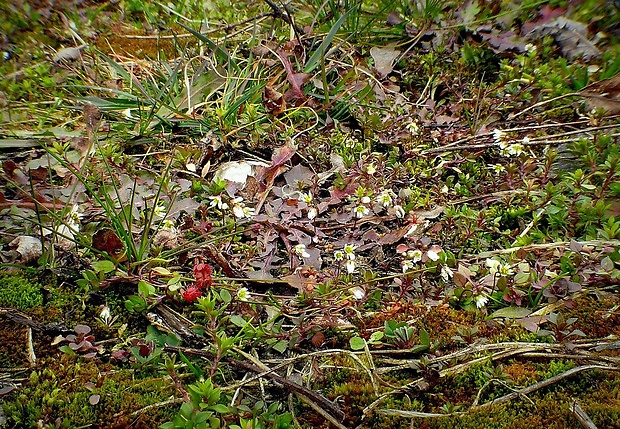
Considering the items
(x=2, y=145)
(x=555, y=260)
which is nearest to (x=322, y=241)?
(x=555, y=260)

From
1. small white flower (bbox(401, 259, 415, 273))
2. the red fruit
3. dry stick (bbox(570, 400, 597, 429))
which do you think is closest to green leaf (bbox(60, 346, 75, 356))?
the red fruit

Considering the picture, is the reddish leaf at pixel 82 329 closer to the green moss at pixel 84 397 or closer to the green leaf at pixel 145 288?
the green moss at pixel 84 397

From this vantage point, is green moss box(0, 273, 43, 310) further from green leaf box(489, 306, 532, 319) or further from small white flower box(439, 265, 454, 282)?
green leaf box(489, 306, 532, 319)

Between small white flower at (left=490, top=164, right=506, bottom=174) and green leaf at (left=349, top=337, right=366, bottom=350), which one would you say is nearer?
green leaf at (left=349, top=337, right=366, bottom=350)

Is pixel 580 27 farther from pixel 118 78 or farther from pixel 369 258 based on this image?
pixel 118 78

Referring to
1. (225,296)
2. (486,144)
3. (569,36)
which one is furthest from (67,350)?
(569,36)

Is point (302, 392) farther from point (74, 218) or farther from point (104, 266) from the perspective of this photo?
point (74, 218)
